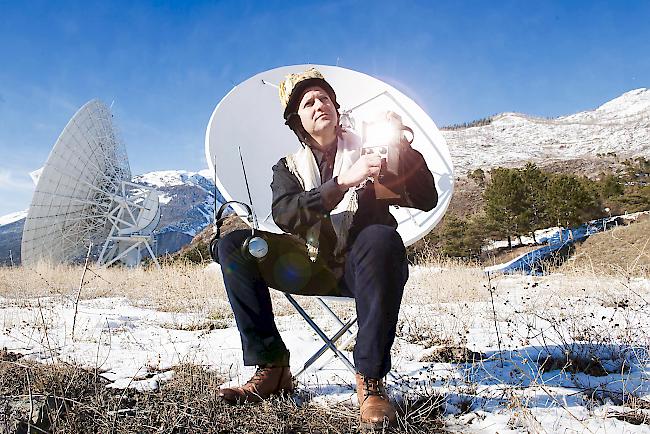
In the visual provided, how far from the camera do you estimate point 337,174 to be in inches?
77.7

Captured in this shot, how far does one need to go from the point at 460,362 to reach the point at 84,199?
14.3 metres

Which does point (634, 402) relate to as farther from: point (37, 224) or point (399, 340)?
point (37, 224)

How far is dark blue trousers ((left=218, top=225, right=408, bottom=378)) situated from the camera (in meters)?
1.58

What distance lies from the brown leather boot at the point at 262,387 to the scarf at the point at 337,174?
498mm

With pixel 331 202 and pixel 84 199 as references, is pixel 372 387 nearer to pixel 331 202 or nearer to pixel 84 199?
pixel 331 202

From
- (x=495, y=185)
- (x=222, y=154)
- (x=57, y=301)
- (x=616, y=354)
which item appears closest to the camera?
(x=616, y=354)

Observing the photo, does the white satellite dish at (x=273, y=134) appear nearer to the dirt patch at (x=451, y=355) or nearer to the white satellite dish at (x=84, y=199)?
the dirt patch at (x=451, y=355)

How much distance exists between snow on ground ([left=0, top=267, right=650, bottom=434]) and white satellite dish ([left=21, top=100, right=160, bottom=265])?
9632mm

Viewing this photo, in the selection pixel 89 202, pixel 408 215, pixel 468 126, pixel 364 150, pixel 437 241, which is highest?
pixel 468 126

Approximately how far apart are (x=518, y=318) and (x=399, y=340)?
4.11ft

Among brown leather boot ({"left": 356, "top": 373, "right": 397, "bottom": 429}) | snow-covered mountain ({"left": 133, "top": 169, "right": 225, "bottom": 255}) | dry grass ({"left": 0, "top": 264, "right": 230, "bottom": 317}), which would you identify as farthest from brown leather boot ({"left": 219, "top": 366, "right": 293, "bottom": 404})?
snow-covered mountain ({"left": 133, "top": 169, "right": 225, "bottom": 255})

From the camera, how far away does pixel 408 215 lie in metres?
3.01

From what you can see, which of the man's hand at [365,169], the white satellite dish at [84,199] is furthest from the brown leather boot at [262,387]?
the white satellite dish at [84,199]

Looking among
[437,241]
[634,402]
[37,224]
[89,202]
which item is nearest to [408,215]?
[634,402]
